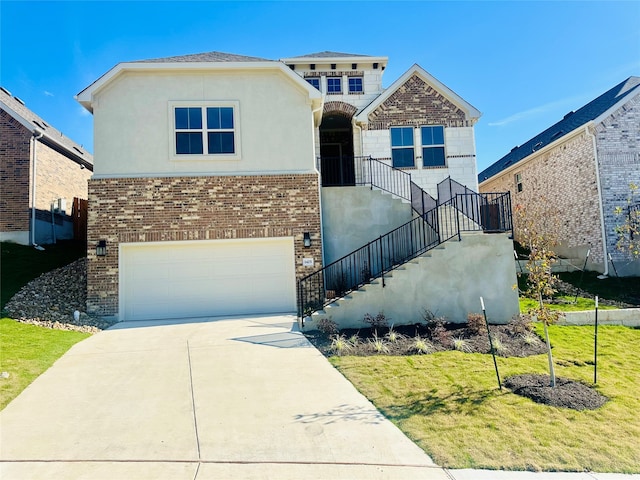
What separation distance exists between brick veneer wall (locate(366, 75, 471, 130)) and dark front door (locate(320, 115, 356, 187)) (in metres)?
2.11

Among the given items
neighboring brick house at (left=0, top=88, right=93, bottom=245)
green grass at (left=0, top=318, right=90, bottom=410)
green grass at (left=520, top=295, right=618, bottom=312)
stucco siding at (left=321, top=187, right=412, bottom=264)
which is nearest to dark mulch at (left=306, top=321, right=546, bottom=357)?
green grass at (left=520, top=295, right=618, bottom=312)

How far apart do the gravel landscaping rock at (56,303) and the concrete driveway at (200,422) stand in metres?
2.39

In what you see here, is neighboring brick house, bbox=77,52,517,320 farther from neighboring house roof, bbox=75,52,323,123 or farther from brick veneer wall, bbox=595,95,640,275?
brick veneer wall, bbox=595,95,640,275

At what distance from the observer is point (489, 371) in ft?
23.2

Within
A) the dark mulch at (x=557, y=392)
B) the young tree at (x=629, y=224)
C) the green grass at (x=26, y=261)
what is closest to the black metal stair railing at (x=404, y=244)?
the dark mulch at (x=557, y=392)

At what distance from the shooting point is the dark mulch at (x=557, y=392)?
5.85 meters

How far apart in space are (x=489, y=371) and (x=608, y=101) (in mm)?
15189

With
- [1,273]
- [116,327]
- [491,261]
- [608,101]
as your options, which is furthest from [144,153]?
[608,101]

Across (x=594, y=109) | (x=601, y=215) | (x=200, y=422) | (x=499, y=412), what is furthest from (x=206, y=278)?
(x=594, y=109)

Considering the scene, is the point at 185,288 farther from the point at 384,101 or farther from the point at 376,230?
the point at 384,101

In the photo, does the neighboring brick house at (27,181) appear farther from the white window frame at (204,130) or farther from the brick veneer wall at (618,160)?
the brick veneer wall at (618,160)

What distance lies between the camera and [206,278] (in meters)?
11.9

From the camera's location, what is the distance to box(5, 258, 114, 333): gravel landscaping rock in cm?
1002

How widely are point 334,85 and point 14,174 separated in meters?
12.7
